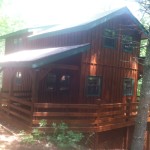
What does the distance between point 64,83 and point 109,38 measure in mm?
3805

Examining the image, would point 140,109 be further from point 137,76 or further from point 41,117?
point 137,76

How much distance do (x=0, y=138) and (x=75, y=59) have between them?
5.98 metres

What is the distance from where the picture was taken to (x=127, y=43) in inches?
663

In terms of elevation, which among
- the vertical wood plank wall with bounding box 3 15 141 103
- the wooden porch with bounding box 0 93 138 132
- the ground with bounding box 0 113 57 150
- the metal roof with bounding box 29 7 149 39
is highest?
the metal roof with bounding box 29 7 149 39

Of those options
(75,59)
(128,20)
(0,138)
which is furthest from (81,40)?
(0,138)

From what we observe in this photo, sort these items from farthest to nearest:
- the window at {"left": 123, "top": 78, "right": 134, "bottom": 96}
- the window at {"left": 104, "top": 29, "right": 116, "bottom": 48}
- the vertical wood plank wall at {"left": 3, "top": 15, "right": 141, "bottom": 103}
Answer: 1. the window at {"left": 123, "top": 78, "right": 134, "bottom": 96}
2. the window at {"left": 104, "top": 29, "right": 116, "bottom": 48}
3. the vertical wood plank wall at {"left": 3, "top": 15, "right": 141, "bottom": 103}

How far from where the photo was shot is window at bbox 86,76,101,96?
1500 centimetres

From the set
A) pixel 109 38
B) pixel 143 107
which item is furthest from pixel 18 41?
pixel 143 107

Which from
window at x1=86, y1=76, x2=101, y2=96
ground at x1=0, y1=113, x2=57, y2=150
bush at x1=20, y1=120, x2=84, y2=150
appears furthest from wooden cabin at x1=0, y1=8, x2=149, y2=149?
ground at x1=0, y1=113, x2=57, y2=150

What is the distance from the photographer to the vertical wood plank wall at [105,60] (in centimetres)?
1468

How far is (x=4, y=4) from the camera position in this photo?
36500 millimetres

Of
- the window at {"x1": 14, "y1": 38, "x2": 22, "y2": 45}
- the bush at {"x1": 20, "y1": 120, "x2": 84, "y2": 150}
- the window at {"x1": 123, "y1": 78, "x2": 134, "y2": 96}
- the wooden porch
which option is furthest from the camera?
the window at {"x1": 14, "y1": 38, "x2": 22, "y2": 45}

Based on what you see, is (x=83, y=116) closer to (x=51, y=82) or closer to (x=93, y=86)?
(x=93, y=86)

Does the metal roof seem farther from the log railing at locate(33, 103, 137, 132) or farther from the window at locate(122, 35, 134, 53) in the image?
the log railing at locate(33, 103, 137, 132)
